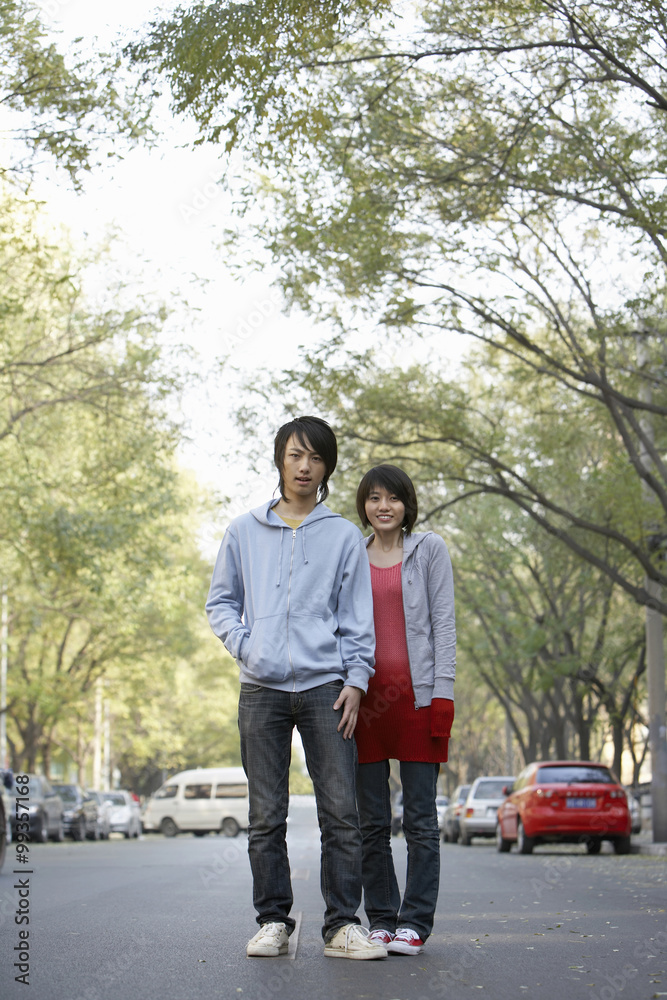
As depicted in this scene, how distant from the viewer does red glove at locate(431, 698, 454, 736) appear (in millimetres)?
5027

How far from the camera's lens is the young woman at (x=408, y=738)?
5.09 meters

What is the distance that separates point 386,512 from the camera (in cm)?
546

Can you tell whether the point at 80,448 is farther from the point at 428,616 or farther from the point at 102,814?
the point at 428,616

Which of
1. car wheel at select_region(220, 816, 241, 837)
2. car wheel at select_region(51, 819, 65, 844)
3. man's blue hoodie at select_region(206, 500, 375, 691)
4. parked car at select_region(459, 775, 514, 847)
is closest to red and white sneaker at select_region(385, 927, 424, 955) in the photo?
man's blue hoodie at select_region(206, 500, 375, 691)

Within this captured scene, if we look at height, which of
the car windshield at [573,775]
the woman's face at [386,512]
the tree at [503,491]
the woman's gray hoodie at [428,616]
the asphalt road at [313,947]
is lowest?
the asphalt road at [313,947]

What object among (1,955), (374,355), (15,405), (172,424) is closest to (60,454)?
(15,405)

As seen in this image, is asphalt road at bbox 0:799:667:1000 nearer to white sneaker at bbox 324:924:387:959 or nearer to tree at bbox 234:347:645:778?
white sneaker at bbox 324:924:387:959

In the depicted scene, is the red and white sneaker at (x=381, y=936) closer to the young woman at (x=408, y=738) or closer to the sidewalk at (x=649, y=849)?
the young woman at (x=408, y=738)

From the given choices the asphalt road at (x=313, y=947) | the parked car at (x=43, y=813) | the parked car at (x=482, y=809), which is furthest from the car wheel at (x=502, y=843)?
the asphalt road at (x=313, y=947)

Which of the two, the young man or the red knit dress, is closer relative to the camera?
the young man

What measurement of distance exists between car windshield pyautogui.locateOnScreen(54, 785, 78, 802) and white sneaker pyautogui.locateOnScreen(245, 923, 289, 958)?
27632mm

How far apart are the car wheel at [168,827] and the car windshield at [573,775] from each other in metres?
23.2

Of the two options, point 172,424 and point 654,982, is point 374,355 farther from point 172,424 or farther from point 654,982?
point 654,982

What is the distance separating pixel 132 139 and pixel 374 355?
293 inches
